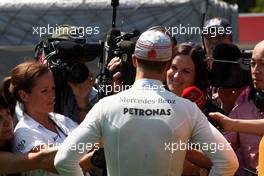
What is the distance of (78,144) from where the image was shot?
3496mm

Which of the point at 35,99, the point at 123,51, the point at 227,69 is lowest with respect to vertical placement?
the point at 35,99

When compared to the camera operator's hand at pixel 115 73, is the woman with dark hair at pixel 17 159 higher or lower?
lower

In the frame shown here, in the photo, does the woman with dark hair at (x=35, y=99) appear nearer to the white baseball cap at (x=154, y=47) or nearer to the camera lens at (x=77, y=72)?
the camera lens at (x=77, y=72)

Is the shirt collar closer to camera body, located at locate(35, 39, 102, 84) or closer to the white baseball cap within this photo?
the white baseball cap

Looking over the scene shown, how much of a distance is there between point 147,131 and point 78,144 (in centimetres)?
29

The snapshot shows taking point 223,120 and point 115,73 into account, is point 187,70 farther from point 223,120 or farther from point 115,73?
point 223,120

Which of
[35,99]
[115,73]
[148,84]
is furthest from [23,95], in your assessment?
[148,84]

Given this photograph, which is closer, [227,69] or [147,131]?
[147,131]

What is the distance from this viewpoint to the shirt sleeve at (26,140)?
407 centimetres

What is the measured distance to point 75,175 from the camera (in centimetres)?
355

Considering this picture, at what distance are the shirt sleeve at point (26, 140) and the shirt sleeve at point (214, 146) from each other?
0.89m

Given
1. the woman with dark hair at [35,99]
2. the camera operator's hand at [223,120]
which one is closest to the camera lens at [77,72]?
the woman with dark hair at [35,99]

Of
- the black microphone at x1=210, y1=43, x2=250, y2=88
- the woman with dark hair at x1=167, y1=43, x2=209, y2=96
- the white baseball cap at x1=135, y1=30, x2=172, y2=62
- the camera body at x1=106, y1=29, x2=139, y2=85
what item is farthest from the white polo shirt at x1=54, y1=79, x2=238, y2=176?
the black microphone at x1=210, y1=43, x2=250, y2=88

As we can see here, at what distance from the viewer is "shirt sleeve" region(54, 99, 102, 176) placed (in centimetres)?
350
